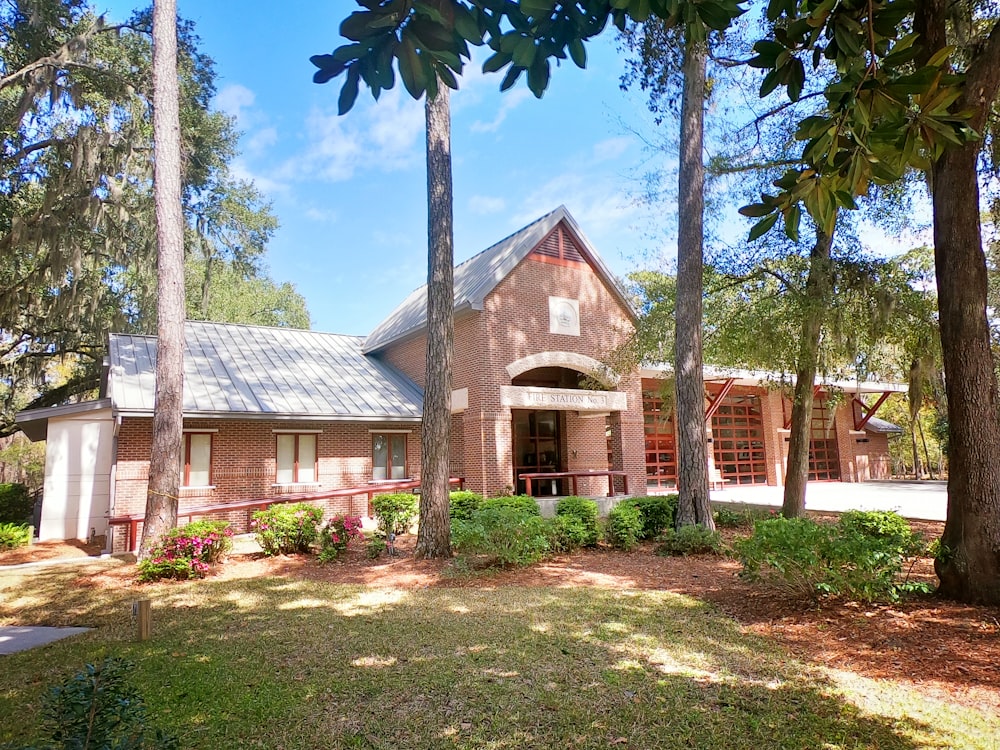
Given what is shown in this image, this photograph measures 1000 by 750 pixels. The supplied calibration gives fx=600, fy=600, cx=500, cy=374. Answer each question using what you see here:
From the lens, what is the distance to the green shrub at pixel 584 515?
10.8 m

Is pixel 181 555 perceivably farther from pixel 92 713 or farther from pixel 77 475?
pixel 92 713

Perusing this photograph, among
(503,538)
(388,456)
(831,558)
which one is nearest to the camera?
(831,558)

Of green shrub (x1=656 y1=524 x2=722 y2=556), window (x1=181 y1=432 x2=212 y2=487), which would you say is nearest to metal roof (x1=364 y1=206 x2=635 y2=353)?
window (x1=181 y1=432 x2=212 y2=487)

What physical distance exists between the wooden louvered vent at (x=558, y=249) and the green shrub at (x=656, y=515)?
8.61 m

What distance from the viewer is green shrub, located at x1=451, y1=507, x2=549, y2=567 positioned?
9023mm

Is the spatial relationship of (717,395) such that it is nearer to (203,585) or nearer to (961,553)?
(961,553)

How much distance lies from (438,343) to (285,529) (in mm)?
4211

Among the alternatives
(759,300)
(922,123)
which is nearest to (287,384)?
(759,300)

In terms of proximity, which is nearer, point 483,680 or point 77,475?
point 483,680

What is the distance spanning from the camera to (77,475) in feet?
47.5

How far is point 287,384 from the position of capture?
16.8m

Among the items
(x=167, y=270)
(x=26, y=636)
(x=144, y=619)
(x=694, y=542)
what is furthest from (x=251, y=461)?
(x=694, y=542)

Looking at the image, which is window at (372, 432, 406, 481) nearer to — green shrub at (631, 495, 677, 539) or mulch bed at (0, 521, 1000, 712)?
mulch bed at (0, 521, 1000, 712)

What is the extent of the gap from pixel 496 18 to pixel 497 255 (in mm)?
16139
